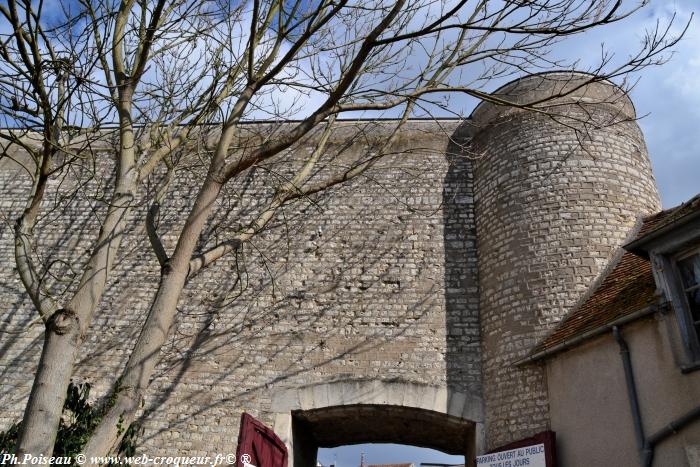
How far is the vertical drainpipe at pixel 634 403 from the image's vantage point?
215 inches

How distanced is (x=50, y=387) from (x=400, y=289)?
5172 mm

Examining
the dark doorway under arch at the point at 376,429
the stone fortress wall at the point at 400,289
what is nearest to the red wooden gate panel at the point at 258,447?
the stone fortress wall at the point at 400,289

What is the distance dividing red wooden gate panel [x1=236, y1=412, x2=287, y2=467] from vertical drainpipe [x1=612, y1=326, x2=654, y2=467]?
4126mm

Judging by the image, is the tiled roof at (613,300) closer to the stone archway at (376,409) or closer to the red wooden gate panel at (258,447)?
the stone archway at (376,409)

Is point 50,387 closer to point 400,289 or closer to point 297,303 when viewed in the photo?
point 297,303

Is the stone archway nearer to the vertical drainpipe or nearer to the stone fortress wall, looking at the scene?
the stone fortress wall

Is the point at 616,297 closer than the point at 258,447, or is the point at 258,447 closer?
the point at 616,297

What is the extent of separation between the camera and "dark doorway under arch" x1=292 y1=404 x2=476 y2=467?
25.7ft

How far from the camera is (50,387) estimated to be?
428cm

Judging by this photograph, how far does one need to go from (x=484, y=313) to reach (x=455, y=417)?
1460 millimetres

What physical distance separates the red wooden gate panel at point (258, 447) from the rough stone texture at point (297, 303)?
36cm

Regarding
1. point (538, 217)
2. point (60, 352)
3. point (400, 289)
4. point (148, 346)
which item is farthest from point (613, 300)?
point (60, 352)

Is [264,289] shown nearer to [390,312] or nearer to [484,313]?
[390,312]

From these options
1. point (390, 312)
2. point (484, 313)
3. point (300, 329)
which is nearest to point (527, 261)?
point (484, 313)
